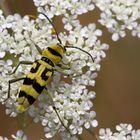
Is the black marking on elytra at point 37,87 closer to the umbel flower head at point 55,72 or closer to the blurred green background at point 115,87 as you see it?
the umbel flower head at point 55,72

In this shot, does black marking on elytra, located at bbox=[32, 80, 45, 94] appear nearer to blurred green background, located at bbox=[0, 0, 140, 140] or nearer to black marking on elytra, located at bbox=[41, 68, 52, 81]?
black marking on elytra, located at bbox=[41, 68, 52, 81]

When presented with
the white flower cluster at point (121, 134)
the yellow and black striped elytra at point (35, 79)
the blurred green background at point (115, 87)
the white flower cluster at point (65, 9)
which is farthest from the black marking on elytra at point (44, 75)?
the blurred green background at point (115, 87)

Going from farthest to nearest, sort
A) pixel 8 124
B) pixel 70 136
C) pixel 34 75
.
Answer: pixel 8 124 < pixel 70 136 < pixel 34 75

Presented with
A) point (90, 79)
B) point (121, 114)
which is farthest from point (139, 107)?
point (90, 79)

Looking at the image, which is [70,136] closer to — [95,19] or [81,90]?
[81,90]

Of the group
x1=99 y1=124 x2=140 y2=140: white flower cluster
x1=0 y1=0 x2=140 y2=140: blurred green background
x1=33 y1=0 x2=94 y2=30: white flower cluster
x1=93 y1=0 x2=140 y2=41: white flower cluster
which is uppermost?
x1=33 y1=0 x2=94 y2=30: white flower cluster

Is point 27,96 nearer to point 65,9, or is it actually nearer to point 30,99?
point 30,99

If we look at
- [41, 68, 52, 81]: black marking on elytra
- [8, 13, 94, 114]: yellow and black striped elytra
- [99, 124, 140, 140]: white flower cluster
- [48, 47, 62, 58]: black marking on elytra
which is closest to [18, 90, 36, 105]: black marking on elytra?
[8, 13, 94, 114]: yellow and black striped elytra
